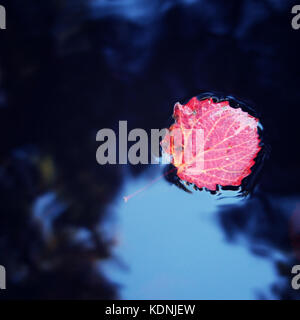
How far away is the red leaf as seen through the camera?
2.88 ft

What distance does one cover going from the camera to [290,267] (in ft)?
3.06

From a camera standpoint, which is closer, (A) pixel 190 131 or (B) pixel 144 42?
(A) pixel 190 131

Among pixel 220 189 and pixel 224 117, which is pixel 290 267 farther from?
pixel 224 117

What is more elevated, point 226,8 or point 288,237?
point 226,8

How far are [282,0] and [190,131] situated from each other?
61 centimetres

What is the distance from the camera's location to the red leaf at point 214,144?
2.88 ft

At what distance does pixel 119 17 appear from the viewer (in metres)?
1.00

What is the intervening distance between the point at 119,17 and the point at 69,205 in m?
0.73

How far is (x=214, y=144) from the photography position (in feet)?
2.88

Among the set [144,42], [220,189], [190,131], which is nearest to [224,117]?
[190,131]

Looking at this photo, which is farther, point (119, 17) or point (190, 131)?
point (119, 17)
